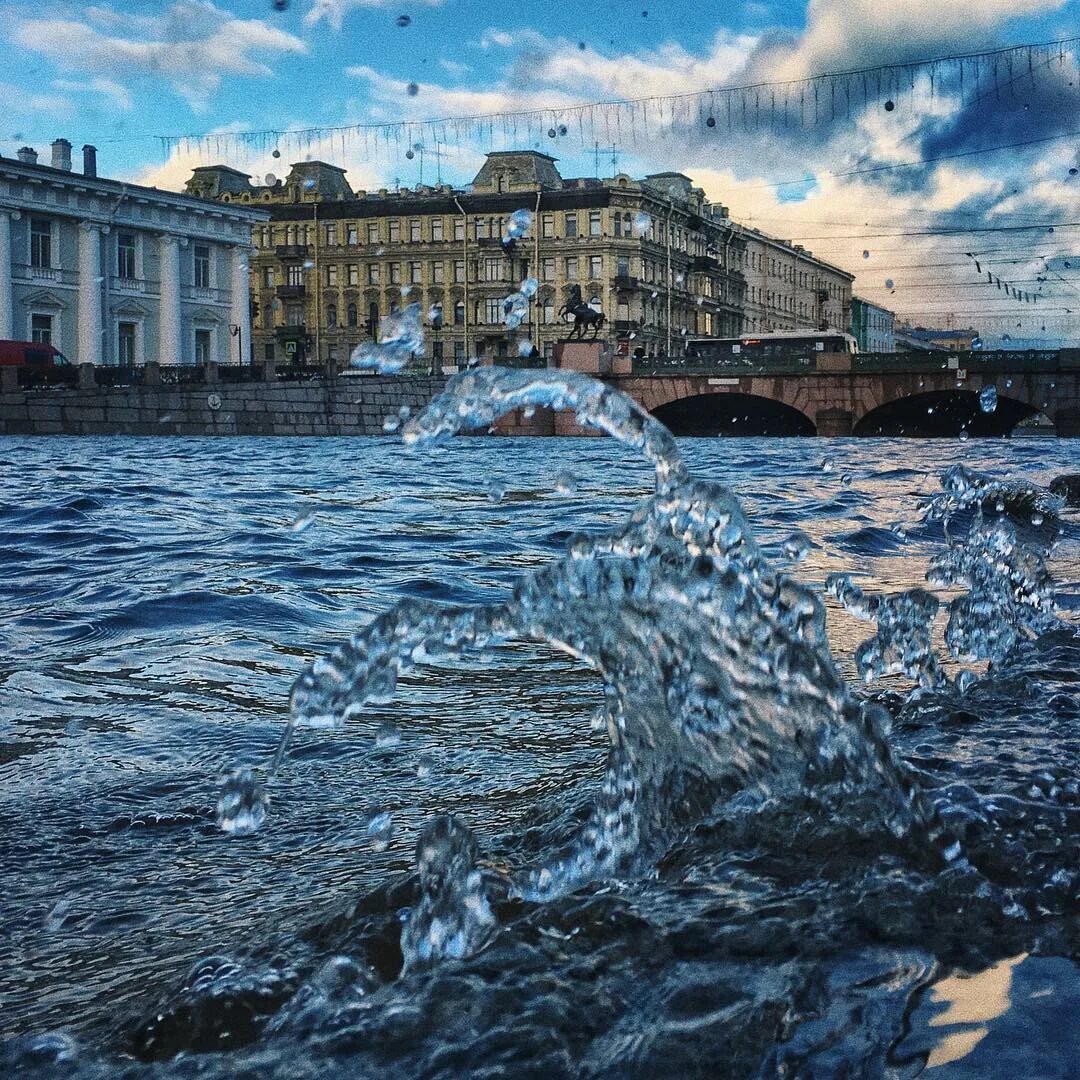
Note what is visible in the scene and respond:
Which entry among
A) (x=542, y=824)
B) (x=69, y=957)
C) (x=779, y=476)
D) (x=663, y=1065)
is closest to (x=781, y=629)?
(x=542, y=824)

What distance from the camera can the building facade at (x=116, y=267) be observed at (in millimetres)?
41781

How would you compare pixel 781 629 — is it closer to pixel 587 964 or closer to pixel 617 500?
pixel 587 964

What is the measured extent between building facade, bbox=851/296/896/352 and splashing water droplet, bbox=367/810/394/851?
95.5 meters

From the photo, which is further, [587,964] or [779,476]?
[779,476]

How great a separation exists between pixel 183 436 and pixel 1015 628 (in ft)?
114

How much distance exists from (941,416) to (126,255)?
93.6ft

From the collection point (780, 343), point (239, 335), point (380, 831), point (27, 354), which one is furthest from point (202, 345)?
point (380, 831)

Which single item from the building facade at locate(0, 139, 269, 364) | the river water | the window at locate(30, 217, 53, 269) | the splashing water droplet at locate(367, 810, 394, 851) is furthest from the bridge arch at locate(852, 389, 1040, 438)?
the splashing water droplet at locate(367, 810, 394, 851)

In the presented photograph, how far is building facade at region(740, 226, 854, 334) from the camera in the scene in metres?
81.6

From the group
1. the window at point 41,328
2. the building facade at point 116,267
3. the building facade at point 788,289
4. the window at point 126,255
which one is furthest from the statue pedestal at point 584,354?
the building facade at point 788,289

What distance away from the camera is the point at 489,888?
7.59ft

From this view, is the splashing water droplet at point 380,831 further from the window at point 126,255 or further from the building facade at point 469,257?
the building facade at point 469,257

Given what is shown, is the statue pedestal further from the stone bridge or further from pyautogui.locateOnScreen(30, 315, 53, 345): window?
pyautogui.locateOnScreen(30, 315, 53, 345): window

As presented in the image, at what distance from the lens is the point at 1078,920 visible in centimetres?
209
